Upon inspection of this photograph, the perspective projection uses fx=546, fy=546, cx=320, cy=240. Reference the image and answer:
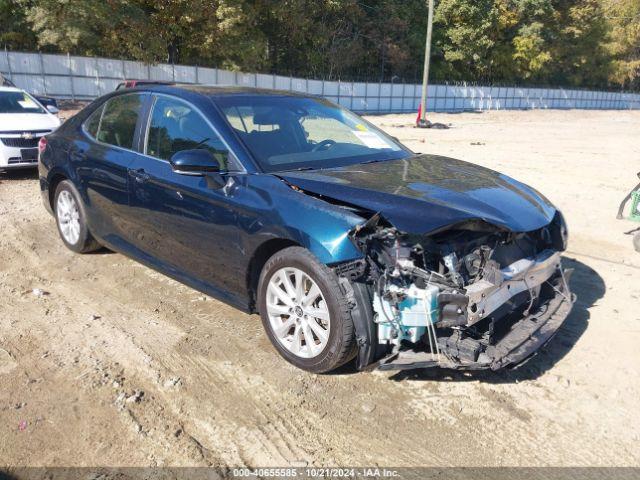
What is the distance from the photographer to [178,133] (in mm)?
4164

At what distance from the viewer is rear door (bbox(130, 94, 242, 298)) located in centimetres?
374

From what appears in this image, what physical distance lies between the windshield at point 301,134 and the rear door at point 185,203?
0.24 meters

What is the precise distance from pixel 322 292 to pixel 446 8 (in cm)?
4748

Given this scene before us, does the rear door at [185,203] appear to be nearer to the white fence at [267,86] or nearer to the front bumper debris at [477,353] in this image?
the front bumper debris at [477,353]

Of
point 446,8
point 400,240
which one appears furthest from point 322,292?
point 446,8

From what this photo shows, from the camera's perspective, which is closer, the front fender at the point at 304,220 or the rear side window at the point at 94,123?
the front fender at the point at 304,220

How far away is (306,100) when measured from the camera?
15.5ft

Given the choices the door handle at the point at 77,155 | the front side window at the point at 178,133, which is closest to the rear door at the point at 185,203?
the front side window at the point at 178,133

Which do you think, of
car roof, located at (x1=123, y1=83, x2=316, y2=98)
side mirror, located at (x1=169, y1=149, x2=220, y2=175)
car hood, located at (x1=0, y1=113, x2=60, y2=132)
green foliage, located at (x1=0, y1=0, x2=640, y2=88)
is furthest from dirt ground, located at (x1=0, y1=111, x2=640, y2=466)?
green foliage, located at (x1=0, y1=0, x2=640, y2=88)

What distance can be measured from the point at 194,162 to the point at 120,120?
1.56 meters

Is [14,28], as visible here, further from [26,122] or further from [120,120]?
[120,120]

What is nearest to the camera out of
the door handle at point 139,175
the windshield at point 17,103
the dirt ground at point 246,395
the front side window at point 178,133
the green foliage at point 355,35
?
the dirt ground at point 246,395

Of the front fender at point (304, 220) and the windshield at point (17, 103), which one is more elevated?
the windshield at point (17, 103)

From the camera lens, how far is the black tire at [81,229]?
206 inches
